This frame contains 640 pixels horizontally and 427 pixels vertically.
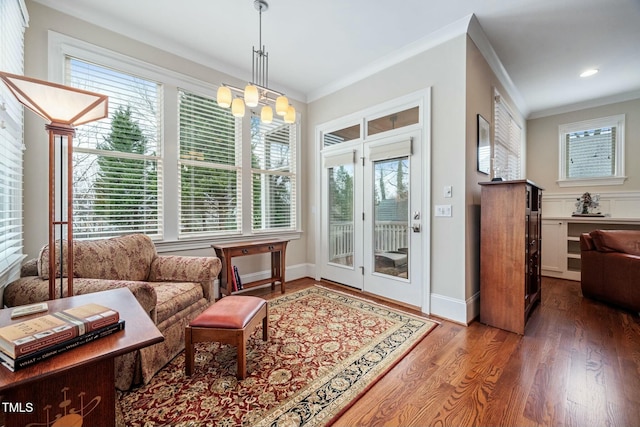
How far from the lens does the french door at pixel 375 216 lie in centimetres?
297

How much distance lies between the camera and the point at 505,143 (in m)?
3.68

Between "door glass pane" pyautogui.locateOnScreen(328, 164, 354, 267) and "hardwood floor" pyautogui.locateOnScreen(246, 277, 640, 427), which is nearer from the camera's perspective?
"hardwood floor" pyautogui.locateOnScreen(246, 277, 640, 427)

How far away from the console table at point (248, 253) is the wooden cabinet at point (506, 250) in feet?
7.58

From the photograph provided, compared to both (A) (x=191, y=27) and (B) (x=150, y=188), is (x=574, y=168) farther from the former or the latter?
(B) (x=150, y=188)

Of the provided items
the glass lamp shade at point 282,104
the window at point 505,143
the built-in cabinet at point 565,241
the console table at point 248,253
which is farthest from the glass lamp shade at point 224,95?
the built-in cabinet at point 565,241

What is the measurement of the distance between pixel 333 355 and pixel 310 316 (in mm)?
728

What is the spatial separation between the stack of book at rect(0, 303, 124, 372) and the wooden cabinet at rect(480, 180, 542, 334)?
288cm

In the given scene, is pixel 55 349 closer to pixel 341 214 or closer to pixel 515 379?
pixel 515 379

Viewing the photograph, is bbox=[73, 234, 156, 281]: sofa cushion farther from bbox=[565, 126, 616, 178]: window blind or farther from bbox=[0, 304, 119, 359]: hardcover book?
bbox=[565, 126, 616, 178]: window blind

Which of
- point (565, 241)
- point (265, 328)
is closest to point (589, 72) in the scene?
point (565, 241)

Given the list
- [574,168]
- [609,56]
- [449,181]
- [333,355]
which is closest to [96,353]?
[333,355]

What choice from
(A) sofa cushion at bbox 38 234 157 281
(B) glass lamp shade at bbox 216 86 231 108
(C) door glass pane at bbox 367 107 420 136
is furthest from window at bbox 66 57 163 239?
(C) door glass pane at bbox 367 107 420 136

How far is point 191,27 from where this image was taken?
2.65 meters

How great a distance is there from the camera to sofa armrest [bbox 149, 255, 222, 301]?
2336 millimetres
